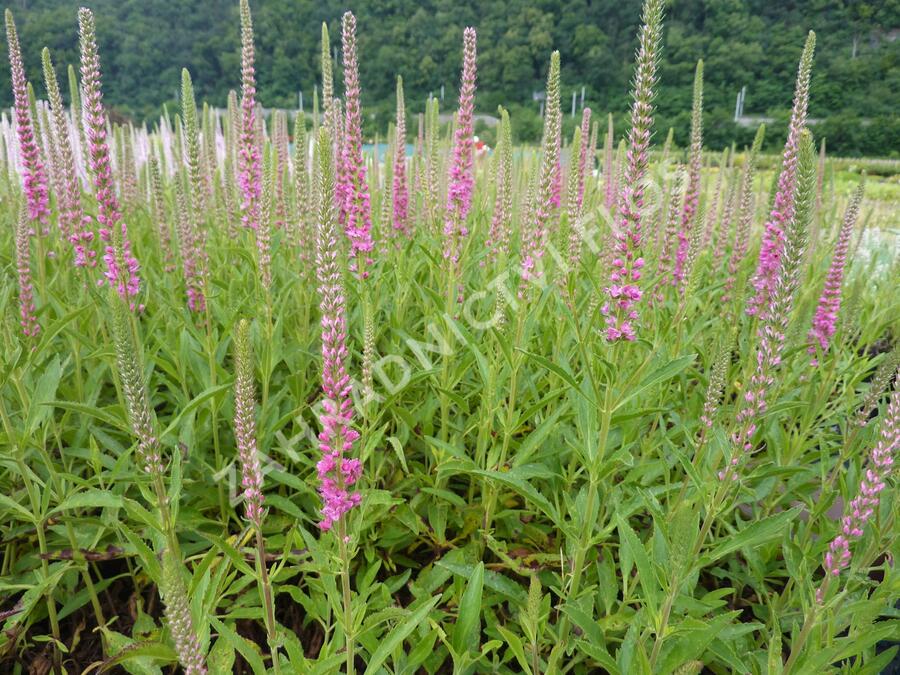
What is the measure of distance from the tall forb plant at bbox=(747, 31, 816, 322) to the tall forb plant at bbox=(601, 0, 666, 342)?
125cm

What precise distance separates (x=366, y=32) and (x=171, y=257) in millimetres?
31475

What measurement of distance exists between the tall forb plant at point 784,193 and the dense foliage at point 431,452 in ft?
0.10

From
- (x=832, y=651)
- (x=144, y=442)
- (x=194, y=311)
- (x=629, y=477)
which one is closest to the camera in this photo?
(x=144, y=442)

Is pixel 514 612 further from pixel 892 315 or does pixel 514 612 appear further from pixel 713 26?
pixel 713 26

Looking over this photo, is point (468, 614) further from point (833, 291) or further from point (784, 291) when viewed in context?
point (833, 291)

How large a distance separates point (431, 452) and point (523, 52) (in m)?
39.2

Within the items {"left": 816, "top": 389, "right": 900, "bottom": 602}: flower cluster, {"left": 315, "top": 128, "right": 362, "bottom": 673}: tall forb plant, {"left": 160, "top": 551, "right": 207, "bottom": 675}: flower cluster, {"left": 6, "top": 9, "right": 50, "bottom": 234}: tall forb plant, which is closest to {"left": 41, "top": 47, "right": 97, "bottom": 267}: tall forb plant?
{"left": 6, "top": 9, "right": 50, "bottom": 234}: tall forb plant

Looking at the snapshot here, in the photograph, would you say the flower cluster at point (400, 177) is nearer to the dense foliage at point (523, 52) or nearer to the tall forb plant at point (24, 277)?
the tall forb plant at point (24, 277)

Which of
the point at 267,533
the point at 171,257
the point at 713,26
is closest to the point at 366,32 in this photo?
the point at 171,257

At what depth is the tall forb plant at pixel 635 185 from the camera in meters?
2.03

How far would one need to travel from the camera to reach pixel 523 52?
37000 mm

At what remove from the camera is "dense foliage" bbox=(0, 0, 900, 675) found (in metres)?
1.86

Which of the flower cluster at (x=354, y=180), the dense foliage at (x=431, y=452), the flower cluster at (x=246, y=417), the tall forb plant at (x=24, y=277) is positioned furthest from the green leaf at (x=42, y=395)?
the flower cluster at (x=354, y=180)

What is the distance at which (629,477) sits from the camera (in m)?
2.73
